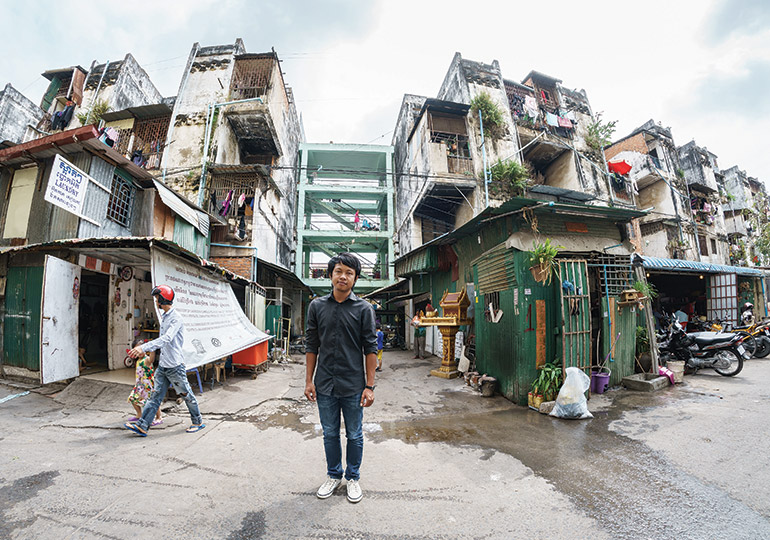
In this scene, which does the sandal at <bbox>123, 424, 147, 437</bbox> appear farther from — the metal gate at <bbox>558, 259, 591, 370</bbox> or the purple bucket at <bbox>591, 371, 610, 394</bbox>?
the purple bucket at <bbox>591, 371, 610, 394</bbox>

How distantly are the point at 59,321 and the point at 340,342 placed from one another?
6.22m

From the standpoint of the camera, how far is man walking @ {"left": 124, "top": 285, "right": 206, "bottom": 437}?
12.4ft

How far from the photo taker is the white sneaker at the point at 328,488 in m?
2.35

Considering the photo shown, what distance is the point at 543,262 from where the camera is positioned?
5.44 meters

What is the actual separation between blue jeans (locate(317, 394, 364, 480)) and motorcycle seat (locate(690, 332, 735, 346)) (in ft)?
29.7

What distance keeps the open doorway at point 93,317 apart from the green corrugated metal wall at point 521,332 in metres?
10.3

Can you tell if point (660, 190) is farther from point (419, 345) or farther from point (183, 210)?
point (183, 210)

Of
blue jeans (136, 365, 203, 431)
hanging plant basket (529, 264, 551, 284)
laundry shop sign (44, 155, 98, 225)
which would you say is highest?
laundry shop sign (44, 155, 98, 225)

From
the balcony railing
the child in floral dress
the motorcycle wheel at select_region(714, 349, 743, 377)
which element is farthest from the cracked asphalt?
the balcony railing

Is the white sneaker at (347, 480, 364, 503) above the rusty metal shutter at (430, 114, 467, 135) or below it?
below

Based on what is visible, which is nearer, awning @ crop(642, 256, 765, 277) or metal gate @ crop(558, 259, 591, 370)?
metal gate @ crop(558, 259, 591, 370)

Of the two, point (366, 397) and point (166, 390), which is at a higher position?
point (366, 397)

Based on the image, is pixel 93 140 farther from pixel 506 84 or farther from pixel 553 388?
pixel 506 84

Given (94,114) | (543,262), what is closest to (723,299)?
(543,262)
